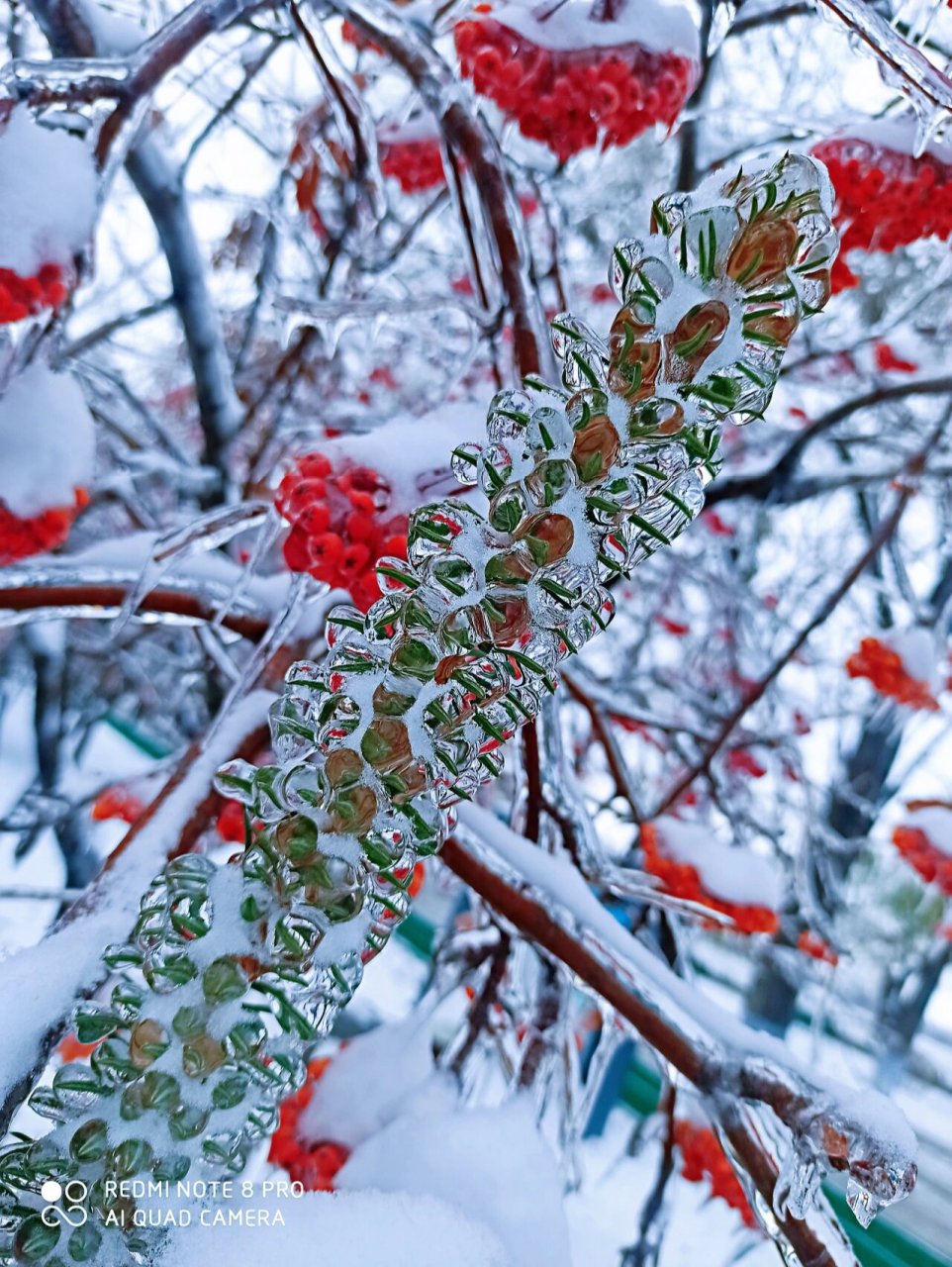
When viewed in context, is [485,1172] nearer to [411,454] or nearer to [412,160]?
[411,454]

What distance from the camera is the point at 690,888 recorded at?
0.99 meters

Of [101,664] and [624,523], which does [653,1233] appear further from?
[101,664]

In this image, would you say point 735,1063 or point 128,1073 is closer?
point 128,1073

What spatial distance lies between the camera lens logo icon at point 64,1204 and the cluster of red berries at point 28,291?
472 mm

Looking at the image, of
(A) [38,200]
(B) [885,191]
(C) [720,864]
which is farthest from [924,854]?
(A) [38,200]

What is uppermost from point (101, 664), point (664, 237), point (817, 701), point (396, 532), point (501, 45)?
point (501, 45)

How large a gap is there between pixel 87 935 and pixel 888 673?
5.51 feet

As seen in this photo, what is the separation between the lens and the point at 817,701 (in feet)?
12.2

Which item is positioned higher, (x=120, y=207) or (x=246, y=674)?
(x=120, y=207)

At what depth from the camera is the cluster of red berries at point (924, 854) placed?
179 cm

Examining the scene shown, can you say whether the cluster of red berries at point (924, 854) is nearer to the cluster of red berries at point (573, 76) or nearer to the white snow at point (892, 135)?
the white snow at point (892, 135)

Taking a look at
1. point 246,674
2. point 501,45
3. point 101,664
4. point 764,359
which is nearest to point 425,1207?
point 246,674

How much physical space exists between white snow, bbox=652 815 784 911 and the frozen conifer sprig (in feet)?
2.51

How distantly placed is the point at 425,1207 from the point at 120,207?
2.77 metres
